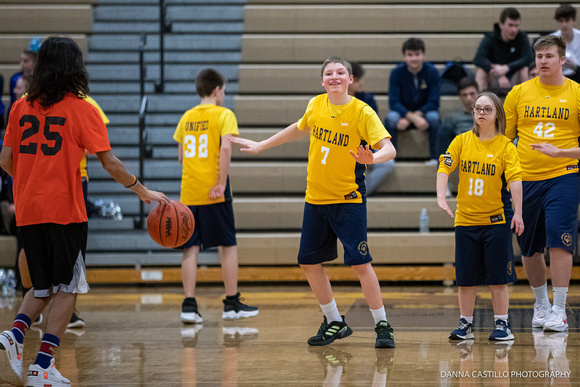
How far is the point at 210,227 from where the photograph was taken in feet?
19.0

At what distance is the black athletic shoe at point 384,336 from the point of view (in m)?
4.50

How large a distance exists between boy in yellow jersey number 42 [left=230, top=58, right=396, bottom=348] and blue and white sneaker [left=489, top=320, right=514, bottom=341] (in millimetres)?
666

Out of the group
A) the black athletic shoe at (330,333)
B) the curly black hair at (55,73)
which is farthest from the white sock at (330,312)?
the curly black hair at (55,73)

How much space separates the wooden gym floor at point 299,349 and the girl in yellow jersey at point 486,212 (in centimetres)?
27

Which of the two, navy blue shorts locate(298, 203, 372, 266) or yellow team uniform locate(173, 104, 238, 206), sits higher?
yellow team uniform locate(173, 104, 238, 206)

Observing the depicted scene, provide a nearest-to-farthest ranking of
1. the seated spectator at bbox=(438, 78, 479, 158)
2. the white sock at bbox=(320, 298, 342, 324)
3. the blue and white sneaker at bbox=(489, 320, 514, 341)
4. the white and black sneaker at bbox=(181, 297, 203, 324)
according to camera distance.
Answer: the blue and white sneaker at bbox=(489, 320, 514, 341), the white sock at bbox=(320, 298, 342, 324), the white and black sneaker at bbox=(181, 297, 203, 324), the seated spectator at bbox=(438, 78, 479, 158)

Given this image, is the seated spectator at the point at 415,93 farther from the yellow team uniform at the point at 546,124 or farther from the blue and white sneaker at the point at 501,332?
the blue and white sneaker at the point at 501,332

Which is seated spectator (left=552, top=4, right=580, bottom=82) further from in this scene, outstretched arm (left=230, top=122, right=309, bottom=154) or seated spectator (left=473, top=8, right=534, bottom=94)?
outstretched arm (left=230, top=122, right=309, bottom=154)

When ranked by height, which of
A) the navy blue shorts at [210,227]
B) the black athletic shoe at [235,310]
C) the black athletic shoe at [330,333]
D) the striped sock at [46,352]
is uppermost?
the navy blue shorts at [210,227]

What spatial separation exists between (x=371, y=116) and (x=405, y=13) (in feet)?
18.1

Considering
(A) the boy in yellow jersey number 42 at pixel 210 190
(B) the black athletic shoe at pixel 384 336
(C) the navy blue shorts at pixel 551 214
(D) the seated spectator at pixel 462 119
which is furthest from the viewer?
(D) the seated spectator at pixel 462 119

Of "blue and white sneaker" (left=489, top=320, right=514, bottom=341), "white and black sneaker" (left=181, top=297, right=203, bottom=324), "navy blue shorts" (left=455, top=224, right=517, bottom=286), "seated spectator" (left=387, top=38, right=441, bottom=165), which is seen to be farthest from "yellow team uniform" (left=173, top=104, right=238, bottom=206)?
"seated spectator" (left=387, top=38, right=441, bottom=165)

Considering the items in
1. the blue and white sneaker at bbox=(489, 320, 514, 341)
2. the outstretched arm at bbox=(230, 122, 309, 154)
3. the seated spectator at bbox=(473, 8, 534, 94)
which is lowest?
the blue and white sneaker at bbox=(489, 320, 514, 341)

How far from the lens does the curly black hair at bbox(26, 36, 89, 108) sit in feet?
12.3
